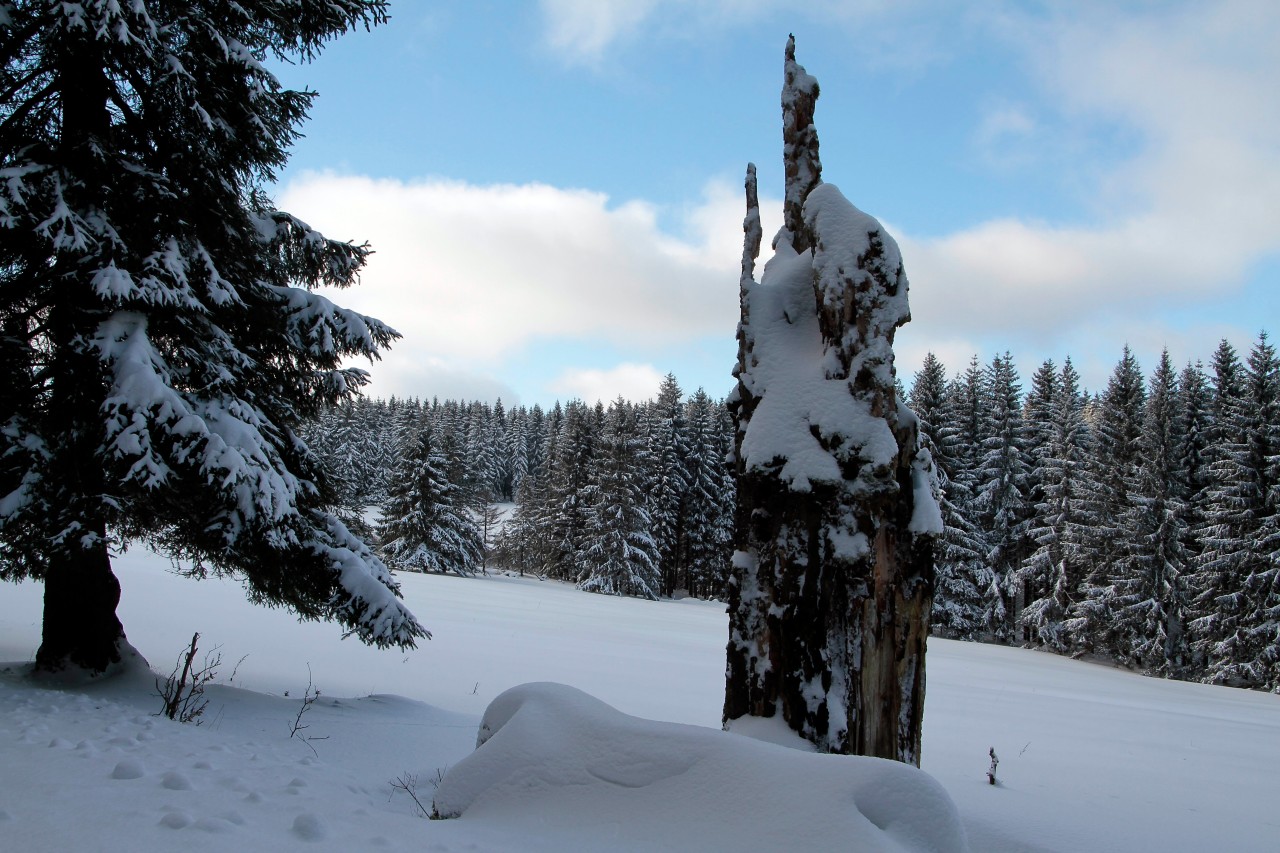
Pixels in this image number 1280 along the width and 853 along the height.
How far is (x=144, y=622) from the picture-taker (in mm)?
13344

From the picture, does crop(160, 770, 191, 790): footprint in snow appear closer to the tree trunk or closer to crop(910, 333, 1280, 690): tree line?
the tree trunk

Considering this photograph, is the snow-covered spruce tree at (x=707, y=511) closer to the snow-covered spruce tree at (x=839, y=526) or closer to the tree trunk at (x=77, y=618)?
the tree trunk at (x=77, y=618)

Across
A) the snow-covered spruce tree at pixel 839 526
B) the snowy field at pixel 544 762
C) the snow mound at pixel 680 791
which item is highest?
the snow-covered spruce tree at pixel 839 526

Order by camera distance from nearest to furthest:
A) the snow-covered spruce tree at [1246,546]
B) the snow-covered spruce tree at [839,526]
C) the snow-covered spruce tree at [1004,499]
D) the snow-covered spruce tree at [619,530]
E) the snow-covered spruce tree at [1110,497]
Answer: the snow-covered spruce tree at [839,526] → the snow-covered spruce tree at [1246,546] → the snow-covered spruce tree at [1110,497] → the snow-covered spruce tree at [1004,499] → the snow-covered spruce tree at [619,530]

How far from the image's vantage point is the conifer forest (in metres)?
24.8

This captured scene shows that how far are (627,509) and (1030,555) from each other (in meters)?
19.3

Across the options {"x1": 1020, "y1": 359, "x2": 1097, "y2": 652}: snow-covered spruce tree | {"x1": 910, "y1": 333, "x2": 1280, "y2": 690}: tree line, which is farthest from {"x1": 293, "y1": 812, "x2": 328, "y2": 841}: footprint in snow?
{"x1": 1020, "y1": 359, "x2": 1097, "y2": 652}: snow-covered spruce tree

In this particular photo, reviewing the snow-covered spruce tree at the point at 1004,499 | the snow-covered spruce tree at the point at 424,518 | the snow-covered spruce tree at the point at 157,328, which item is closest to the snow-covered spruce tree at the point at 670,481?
the snow-covered spruce tree at the point at 424,518

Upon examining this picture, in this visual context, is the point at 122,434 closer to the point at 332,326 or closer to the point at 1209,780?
the point at 332,326

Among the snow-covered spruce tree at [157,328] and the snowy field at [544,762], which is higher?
the snow-covered spruce tree at [157,328]

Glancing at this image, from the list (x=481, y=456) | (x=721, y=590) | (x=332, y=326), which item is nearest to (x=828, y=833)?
(x=332, y=326)

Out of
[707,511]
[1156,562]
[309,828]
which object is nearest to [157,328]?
[309,828]

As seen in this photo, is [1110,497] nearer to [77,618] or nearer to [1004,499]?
[1004,499]

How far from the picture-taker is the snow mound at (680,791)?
2.87m
